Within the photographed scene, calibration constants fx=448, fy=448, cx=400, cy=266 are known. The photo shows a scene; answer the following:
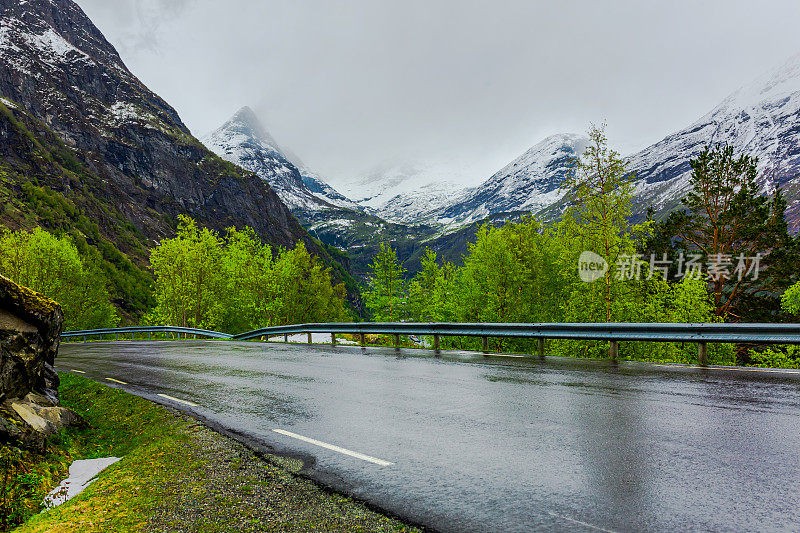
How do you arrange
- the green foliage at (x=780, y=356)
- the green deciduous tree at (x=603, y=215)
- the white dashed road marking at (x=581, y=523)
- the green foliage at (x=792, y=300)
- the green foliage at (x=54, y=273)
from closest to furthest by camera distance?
the white dashed road marking at (x=581, y=523) → the green deciduous tree at (x=603, y=215) → the green foliage at (x=780, y=356) → the green foliage at (x=792, y=300) → the green foliage at (x=54, y=273)

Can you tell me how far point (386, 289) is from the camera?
4528 cm

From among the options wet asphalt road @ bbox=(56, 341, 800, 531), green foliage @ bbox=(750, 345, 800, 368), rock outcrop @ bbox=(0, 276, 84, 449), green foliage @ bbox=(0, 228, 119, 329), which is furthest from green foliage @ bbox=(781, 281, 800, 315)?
green foliage @ bbox=(0, 228, 119, 329)

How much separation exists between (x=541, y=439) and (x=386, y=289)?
40085mm

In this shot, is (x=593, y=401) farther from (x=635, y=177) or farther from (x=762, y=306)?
(x=762, y=306)

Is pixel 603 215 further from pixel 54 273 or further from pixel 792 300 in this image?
pixel 54 273

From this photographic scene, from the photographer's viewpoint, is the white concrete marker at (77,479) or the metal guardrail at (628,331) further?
the metal guardrail at (628,331)

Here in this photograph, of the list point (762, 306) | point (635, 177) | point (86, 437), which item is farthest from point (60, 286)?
point (762, 306)

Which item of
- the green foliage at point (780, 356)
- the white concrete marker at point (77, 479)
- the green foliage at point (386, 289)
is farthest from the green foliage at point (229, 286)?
the white concrete marker at point (77, 479)

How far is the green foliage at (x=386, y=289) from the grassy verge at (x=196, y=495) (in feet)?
118

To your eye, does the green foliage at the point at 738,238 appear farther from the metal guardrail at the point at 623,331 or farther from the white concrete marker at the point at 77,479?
the white concrete marker at the point at 77,479

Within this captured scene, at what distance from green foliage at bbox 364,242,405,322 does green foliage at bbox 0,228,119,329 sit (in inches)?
1210

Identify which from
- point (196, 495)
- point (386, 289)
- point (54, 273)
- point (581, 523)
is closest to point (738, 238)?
point (386, 289)

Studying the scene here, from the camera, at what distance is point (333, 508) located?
12.4 ft

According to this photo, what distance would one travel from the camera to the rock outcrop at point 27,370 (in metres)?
5.49
